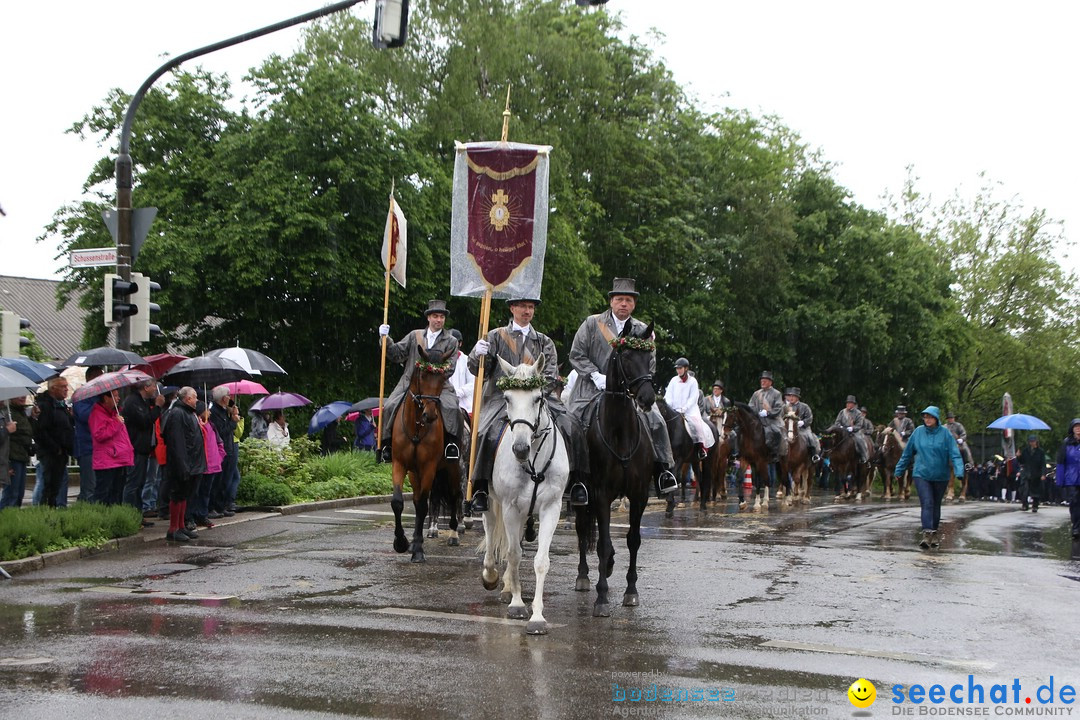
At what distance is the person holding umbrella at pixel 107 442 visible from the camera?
15719 millimetres

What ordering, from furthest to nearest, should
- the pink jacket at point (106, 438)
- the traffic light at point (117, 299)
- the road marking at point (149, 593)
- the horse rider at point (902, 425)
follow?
the horse rider at point (902, 425) < the traffic light at point (117, 299) < the pink jacket at point (106, 438) < the road marking at point (149, 593)

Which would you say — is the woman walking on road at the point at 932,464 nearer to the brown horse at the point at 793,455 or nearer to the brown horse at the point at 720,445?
the brown horse at the point at 720,445

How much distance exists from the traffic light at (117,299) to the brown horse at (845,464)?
799 inches

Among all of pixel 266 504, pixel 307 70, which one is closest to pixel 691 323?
pixel 307 70

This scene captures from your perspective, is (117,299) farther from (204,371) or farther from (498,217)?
(498,217)

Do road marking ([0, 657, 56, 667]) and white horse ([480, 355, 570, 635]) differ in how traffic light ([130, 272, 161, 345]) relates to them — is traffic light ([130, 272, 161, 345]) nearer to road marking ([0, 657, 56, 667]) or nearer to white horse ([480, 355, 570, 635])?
white horse ([480, 355, 570, 635])

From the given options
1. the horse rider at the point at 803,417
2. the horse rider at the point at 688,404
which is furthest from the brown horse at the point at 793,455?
the horse rider at the point at 688,404

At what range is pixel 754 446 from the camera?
24.5m

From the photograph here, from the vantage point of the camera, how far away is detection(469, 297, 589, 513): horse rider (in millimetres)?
10852

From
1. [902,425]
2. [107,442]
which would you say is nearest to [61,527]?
[107,442]

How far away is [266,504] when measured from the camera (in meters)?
20.1

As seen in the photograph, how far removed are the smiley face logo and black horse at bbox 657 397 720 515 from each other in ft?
34.3

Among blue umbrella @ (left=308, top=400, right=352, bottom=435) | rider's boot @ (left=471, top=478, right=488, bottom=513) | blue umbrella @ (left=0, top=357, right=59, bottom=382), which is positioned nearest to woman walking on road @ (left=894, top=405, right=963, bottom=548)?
rider's boot @ (left=471, top=478, right=488, bottom=513)

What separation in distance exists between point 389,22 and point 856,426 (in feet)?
70.6
